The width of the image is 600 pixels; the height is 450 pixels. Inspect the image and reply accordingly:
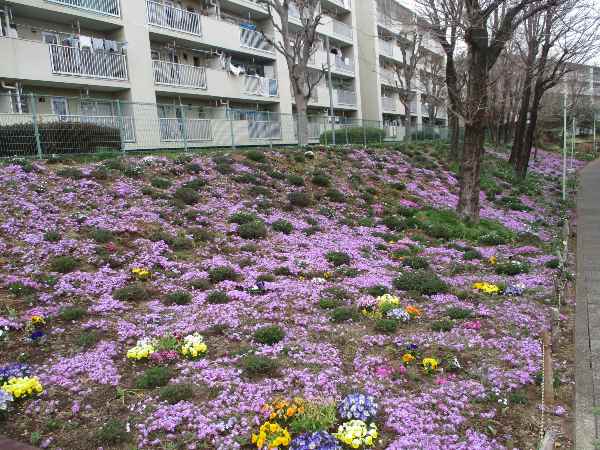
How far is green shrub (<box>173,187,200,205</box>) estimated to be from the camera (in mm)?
11492

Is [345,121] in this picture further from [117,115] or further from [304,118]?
[117,115]

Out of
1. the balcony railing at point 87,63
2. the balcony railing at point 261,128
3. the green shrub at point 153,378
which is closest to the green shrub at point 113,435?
the green shrub at point 153,378

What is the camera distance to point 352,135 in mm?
28844

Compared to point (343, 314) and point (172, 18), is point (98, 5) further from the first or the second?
point (343, 314)

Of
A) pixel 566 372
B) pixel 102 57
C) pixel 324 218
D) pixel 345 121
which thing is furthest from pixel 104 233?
pixel 345 121

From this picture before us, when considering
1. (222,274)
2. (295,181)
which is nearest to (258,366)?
(222,274)

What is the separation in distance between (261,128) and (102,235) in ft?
48.5

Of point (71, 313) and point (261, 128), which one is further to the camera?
point (261, 128)

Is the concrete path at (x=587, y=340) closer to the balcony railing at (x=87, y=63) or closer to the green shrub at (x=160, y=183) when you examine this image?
the green shrub at (x=160, y=183)

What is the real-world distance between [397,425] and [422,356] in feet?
5.16

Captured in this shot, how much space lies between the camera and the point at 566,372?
555 centimetres

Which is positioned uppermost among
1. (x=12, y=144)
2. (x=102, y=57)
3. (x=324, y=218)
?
(x=102, y=57)

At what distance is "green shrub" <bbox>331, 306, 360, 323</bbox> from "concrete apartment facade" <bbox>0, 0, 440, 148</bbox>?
33.9ft

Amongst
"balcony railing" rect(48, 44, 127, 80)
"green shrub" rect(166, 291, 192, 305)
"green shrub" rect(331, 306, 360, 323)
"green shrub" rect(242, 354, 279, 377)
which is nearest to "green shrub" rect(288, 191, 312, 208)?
"green shrub" rect(166, 291, 192, 305)
